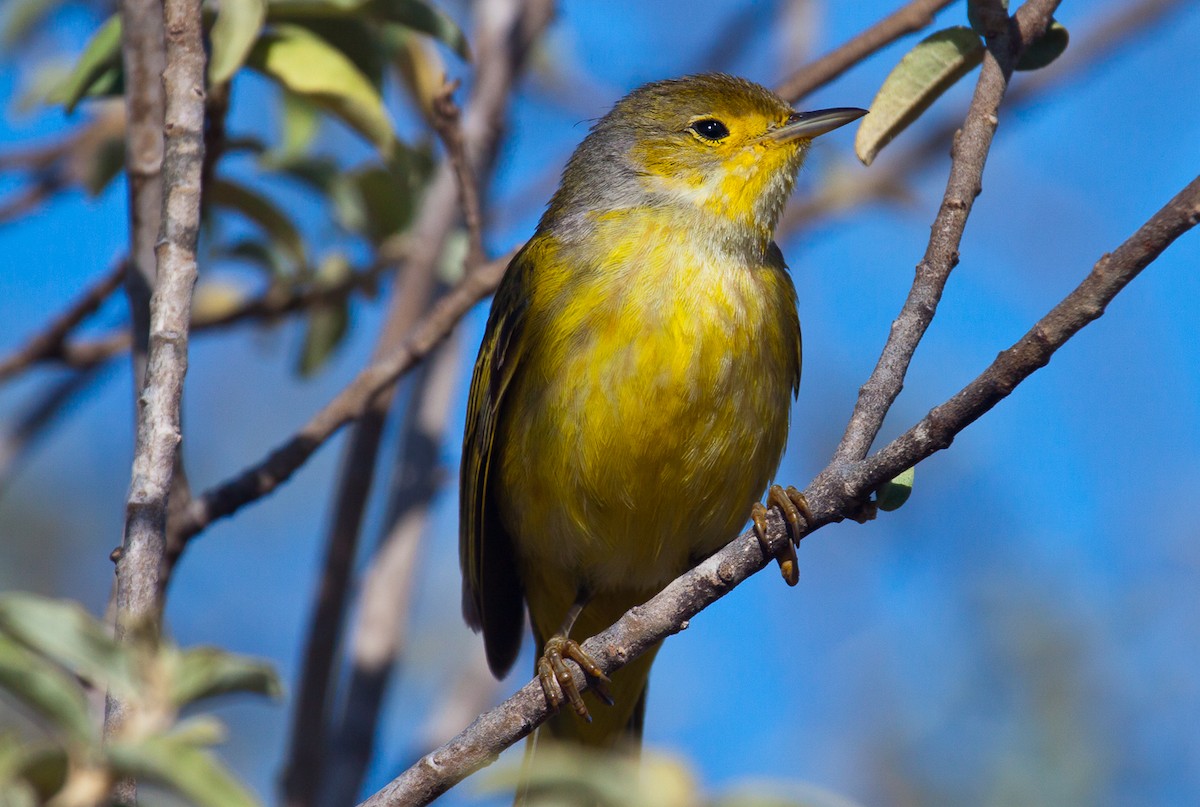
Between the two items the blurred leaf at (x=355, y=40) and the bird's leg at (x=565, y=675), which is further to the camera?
the blurred leaf at (x=355, y=40)

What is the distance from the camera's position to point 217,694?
2.09 m

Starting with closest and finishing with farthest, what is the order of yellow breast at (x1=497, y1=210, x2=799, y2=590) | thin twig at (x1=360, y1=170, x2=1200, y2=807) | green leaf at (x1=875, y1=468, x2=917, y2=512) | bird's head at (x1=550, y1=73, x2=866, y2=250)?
thin twig at (x1=360, y1=170, x2=1200, y2=807) < green leaf at (x1=875, y1=468, x2=917, y2=512) < yellow breast at (x1=497, y1=210, x2=799, y2=590) < bird's head at (x1=550, y1=73, x2=866, y2=250)

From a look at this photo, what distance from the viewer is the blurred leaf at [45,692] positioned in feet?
6.09

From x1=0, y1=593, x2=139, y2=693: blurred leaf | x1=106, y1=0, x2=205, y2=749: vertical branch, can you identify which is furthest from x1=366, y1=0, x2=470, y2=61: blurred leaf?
x1=0, y1=593, x2=139, y2=693: blurred leaf

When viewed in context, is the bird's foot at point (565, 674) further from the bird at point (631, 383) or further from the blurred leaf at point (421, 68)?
the blurred leaf at point (421, 68)

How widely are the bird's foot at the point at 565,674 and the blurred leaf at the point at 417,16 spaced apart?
1.81m

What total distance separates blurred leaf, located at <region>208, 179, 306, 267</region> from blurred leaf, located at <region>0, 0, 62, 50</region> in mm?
1071

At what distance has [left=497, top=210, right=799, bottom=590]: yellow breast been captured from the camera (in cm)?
411

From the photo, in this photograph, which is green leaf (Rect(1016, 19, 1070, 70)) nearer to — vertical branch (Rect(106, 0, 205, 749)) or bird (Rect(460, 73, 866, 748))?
bird (Rect(460, 73, 866, 748))

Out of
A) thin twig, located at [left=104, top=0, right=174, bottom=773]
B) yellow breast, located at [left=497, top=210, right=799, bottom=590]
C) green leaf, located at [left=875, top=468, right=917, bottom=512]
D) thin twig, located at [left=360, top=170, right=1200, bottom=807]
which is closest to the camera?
thin twig, located at [left=360, top=170, right=1200, bottom=807]

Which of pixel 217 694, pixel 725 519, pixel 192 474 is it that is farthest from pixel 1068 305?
pixel 192 474

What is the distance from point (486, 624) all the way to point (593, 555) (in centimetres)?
50

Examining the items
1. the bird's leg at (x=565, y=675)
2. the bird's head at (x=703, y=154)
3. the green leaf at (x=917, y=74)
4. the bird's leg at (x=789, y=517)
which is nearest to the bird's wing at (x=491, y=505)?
the bird's head at (x=703, y=154)

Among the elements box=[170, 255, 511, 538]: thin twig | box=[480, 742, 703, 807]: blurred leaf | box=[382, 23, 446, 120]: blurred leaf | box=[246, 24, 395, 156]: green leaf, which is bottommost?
box=[480, 742, 703, 807]: blurred leaf
